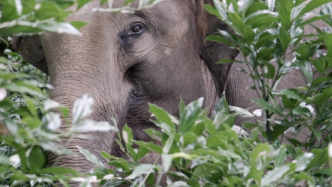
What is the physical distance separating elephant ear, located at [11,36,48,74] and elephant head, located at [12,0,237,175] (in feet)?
1.69

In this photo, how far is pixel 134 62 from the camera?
2602 millimetres

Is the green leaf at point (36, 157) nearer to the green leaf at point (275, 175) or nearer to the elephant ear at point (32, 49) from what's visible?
the green leaf at point (275, 175)

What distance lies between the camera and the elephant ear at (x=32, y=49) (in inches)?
122

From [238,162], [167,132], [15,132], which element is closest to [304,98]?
[238,162]

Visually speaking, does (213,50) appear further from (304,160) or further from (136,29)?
(304,160)

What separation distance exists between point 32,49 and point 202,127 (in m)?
1.96

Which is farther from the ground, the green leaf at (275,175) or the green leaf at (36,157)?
the green leaf at (36,157)

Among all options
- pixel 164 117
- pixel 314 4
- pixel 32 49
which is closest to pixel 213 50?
pixel 32 49

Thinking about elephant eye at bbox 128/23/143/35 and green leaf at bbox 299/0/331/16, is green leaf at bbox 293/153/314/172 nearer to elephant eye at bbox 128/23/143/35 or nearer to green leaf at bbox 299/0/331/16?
green leaf at bbox 299/0/331/16

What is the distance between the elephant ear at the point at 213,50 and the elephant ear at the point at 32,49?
0.90 meters

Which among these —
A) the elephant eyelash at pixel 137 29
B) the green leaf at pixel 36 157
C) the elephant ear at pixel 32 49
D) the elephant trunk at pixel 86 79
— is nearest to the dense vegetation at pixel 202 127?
the green leaf at pixel 36 157

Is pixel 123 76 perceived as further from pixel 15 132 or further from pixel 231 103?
pixel 15 132

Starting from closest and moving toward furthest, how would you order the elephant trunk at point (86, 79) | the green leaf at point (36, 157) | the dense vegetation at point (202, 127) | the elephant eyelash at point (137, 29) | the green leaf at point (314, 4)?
the dense vegetation at point (202, 127), the green leaf at point (36, 157), the green leaf at point (314, 4), the elephant trunk at point (86, 79), the elephant eyelash at point (137, 29)

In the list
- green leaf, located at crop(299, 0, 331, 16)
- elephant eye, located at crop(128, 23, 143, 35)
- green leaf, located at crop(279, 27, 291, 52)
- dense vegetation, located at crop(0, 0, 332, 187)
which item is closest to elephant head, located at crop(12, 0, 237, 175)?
elephant eye, located at crop(128, 23, 143, 35)
